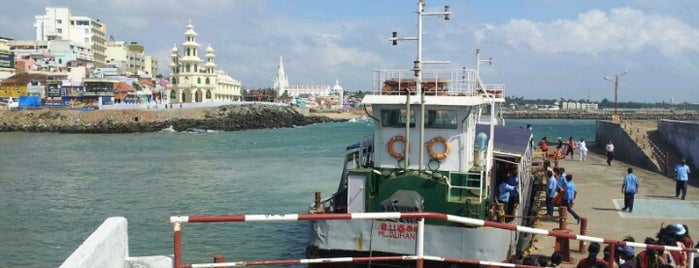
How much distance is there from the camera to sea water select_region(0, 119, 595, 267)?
17.5 meters

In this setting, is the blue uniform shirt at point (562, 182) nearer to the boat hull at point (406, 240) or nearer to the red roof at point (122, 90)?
the boat hull at point (406, 240)

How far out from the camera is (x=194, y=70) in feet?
350

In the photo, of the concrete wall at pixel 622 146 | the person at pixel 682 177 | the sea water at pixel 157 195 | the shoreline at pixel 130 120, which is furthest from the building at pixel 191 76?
the person at pixel 682 177

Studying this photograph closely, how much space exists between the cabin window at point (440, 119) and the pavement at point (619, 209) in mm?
3125

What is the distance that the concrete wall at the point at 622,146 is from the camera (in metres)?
27.2

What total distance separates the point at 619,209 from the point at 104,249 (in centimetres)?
1501

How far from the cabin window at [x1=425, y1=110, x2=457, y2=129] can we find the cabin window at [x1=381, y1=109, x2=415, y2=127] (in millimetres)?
334

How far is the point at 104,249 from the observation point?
4.80m

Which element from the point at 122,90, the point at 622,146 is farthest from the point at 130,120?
the point at 622,146

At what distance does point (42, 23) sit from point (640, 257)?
150 meters

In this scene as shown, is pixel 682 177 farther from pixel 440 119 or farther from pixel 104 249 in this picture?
pixel 104 249

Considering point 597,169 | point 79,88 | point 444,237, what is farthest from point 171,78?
point 444,237

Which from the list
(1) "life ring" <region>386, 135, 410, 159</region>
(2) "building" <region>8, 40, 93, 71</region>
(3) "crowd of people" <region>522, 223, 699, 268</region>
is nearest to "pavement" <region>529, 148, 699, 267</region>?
(3) "crowd of people" <region>522, 223, 699, 268</region>

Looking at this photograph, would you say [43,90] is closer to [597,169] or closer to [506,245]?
[597,169]
